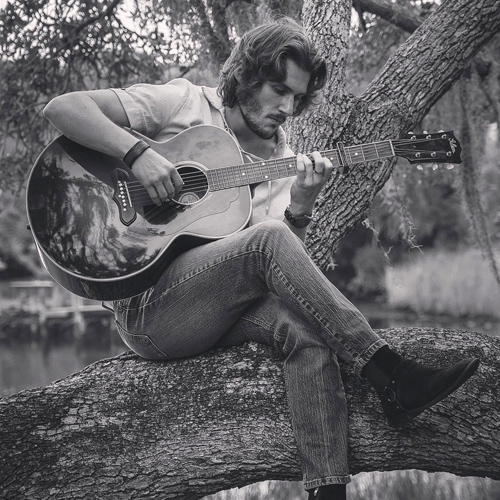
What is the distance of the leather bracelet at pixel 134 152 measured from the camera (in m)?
2.18

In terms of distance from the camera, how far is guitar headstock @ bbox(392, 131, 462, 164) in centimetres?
242

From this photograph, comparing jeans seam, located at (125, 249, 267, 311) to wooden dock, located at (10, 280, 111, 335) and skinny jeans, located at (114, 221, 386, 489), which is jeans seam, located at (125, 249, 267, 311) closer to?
skinny jeans, located at (114, 221, 386, 489)

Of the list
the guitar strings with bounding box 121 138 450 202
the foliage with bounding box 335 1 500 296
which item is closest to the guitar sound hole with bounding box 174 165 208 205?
the guitar strings with bounding box 121 138 450 202

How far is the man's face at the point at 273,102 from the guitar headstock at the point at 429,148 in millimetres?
400

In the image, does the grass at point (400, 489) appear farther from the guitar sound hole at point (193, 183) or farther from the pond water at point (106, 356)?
the guitar sound hole at point (193, 183)

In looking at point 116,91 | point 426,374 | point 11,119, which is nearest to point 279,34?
point 116,91

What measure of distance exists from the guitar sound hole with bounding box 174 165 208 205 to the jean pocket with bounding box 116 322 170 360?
0.48 metres

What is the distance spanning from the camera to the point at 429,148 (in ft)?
7.97

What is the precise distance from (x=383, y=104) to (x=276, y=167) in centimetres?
94

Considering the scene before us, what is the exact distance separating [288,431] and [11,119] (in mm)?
3265

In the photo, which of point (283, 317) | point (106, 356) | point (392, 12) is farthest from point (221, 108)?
point (106, 356)

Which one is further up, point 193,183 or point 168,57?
point 168,57

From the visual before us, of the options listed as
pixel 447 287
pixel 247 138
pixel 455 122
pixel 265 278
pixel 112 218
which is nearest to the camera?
pixel 265 278

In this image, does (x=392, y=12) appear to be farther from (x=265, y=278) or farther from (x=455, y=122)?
(x=265, y=278)
